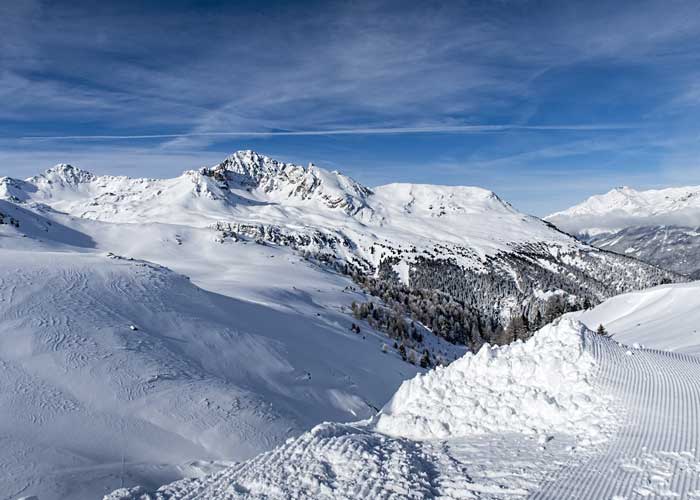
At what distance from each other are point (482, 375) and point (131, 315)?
26048 mm

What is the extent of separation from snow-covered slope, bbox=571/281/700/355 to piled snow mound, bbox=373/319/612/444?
13.2 metres

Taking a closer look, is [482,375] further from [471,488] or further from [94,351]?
[94,351]

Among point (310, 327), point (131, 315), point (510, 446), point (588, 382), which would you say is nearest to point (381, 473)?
point (510, 446)

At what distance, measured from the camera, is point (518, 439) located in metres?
11.7

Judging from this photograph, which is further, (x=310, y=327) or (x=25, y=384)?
(x=310, y=327)

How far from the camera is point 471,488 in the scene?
31.0ft

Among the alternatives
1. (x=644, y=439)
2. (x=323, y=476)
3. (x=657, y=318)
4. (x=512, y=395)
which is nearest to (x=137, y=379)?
(x=323, y=476)

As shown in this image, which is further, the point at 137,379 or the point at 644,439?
the point at 137,379

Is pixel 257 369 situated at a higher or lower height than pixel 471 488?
lower

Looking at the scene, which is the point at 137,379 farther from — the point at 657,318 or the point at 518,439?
the point at 657,318

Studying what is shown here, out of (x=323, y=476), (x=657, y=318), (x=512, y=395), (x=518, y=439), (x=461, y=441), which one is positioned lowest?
(x=657, y=318)

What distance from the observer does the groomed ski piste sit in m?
9.37

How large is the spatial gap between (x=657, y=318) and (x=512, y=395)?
137 feet

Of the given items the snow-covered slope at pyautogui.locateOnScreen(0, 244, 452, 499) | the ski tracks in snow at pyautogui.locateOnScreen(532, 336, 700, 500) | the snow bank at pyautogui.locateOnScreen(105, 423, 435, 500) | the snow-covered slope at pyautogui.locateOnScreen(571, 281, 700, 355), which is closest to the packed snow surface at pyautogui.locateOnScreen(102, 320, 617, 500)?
the snow bank at pyautogui.locateOnScreen(105, 423, 435, 500)
